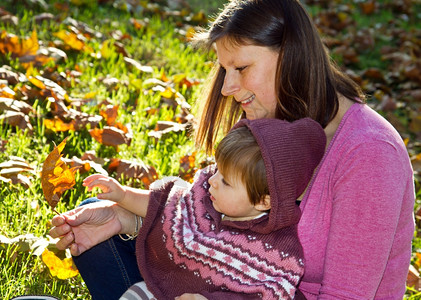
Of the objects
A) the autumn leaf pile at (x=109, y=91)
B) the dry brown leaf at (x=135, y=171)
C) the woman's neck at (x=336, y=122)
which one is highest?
the woman's neck at (x=336, y=122)

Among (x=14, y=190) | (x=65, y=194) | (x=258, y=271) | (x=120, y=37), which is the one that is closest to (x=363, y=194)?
(x=258, y=271)

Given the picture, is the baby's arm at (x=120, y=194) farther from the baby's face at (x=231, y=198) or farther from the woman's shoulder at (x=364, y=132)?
the woman's shoulder at (x=364, y=132)

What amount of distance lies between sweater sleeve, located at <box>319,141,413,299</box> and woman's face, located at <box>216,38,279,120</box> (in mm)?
379

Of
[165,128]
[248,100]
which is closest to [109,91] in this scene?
[165,128]

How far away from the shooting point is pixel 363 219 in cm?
175

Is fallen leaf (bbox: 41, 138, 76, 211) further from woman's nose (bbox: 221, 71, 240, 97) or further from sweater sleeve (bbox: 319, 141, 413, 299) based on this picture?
sweater sleeve (bbox: 319, 141, 413, 299)

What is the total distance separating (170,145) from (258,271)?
149 centimetres

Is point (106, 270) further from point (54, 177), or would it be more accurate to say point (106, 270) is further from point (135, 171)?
point (135, 171)

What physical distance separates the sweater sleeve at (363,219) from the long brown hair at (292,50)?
28 centimetres

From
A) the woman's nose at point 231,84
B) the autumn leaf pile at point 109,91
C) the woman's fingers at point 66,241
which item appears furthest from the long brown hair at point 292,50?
the woman's fingers at point 66,241

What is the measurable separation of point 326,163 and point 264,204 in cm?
23

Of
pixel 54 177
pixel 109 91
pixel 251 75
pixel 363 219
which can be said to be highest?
pixel 251 75

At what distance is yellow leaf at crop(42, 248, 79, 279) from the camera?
2210 mm

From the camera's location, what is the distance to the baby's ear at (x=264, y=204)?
6.22 ft
